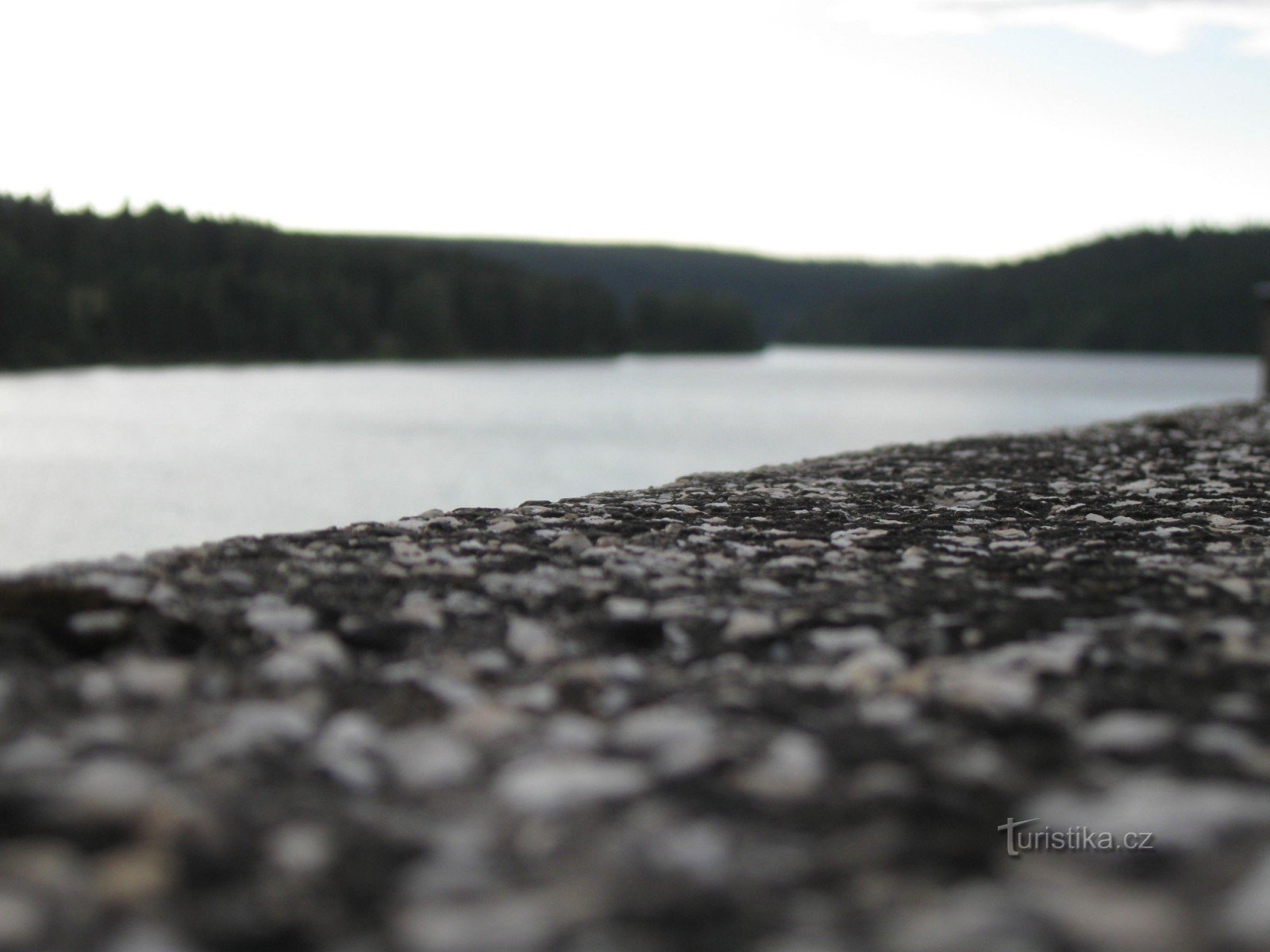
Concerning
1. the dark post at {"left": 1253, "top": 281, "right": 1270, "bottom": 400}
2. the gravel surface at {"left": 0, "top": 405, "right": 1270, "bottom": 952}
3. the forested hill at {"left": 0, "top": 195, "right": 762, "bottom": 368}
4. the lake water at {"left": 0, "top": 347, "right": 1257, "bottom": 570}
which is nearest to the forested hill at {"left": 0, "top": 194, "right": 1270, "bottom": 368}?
the forested hill at {"left": 0, "top": 195, "right": 762, "bottom": 368}

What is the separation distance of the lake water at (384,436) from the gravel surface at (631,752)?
1602 centimetres

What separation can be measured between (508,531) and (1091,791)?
4.48 metres

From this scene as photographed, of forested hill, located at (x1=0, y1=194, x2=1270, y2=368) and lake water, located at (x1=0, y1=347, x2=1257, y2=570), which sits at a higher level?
forested hill, located at (x1=0, y1=194, x2=1270, y2=368)

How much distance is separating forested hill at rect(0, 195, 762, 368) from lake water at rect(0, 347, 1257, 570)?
12.3m

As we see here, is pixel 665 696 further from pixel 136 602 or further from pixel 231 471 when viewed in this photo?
pixel 231 471

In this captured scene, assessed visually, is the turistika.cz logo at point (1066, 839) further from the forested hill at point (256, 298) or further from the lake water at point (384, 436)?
the forested hill at point (256, 298)

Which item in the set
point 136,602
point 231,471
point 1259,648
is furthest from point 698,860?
point 231,471

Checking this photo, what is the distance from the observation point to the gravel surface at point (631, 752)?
2414 mm

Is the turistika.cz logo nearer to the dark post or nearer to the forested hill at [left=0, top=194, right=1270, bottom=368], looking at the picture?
the dark post

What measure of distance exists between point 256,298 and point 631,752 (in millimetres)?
120540

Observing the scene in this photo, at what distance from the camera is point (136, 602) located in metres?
4.57

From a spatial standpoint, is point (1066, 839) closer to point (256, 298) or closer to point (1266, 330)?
point (1266, 330)

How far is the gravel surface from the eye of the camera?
241 cm

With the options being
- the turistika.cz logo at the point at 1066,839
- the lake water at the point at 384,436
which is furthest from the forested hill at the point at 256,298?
the turistika.cz logo at the point at 1066,839
